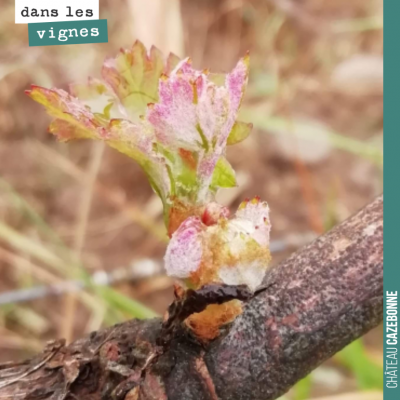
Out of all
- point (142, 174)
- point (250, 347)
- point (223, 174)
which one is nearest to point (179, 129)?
point (223, 174)

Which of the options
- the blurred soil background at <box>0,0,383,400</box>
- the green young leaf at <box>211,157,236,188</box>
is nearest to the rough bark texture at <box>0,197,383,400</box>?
the green young leaf at <box>211,157,236,188</box>

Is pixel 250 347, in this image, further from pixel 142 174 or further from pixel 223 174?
pixel 142 174

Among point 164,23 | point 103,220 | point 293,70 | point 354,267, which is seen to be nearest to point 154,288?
point 103,220

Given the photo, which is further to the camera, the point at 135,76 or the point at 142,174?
the point at 142,174

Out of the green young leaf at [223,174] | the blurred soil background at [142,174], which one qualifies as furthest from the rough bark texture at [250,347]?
the blurred soil background at [142,174]

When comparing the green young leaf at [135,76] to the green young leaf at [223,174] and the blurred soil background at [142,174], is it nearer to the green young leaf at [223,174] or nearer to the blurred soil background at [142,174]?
the green young leaf at [223,174]

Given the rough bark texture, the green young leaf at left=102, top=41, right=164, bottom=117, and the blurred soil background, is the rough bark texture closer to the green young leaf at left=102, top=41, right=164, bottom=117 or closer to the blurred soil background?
the green young leaf at left=102, top=41, right=164, bottom=117
